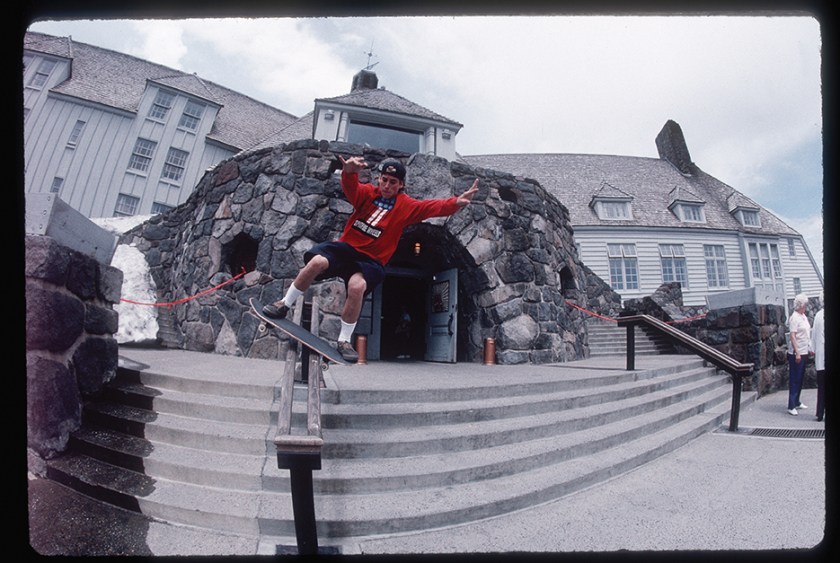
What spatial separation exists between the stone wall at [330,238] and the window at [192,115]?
7.92 metres

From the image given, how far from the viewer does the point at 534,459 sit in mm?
3018

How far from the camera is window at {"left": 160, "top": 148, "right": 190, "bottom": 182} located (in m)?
14.0

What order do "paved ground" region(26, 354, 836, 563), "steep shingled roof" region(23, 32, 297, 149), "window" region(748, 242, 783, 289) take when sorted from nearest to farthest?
"paved ground" region(26, 354, 836, 563) < "steep shingled roof" region(23, 32, 297, 149) < "window" region(748, 242, 783, 289)

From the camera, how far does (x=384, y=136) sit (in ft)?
40.3

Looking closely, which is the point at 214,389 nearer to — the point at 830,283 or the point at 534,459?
the point at 534,459

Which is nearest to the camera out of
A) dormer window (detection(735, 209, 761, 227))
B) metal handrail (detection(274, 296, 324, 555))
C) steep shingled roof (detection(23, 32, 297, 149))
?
metal handrail (detection(274, 296, 324, 555))

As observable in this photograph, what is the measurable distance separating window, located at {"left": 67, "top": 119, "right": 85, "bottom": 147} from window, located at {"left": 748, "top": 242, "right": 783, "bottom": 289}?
2712cm

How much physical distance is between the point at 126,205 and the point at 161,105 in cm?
399

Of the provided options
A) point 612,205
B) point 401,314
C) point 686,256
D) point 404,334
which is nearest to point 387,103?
point 401,314

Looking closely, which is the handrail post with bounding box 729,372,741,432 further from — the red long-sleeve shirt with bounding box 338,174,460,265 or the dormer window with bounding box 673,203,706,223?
the dormer window with bounding box 673,203,706,223

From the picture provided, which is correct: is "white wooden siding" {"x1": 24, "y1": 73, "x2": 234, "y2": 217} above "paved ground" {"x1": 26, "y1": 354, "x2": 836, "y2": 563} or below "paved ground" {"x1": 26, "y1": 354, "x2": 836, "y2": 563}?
above

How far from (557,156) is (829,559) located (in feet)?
79.0

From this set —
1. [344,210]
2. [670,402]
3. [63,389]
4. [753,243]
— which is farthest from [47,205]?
[753,243]

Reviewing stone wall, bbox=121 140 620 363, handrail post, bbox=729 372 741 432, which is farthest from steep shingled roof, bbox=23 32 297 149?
handrail post, bbox=729 372 741 432
